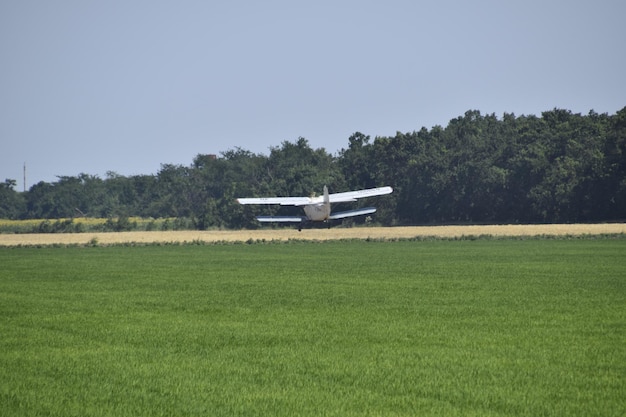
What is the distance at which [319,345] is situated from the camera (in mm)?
17438

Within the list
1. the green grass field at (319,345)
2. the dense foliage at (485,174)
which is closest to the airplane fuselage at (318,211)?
the dense foliage at (485,174)

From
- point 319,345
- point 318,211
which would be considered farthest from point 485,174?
point 319,345

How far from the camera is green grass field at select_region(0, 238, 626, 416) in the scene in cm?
1266

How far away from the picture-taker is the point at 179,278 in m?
35.8

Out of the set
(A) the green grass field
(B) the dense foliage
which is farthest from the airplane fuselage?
(A) the green grass field

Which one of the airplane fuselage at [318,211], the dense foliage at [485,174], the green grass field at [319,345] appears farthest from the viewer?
the dense foliage at [485,174]

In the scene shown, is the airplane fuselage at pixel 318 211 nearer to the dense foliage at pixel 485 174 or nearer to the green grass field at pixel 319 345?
the dense foliage at pixel 485 174

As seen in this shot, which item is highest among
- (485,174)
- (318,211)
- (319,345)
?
(485,174)

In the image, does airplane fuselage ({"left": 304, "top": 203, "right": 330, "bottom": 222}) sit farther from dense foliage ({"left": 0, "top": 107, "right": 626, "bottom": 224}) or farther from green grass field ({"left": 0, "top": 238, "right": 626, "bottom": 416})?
green grass field ({"left": 0, "top": 238, "right": 626, "bottom": 416})

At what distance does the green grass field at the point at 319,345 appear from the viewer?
1266 cm

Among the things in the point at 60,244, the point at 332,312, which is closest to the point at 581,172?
the point at 60,244

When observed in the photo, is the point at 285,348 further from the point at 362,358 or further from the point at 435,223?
the point at 435,223

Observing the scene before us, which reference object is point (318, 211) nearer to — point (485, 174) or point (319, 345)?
point (485, 174)

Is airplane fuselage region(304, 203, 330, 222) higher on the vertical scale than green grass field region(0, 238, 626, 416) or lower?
higher
